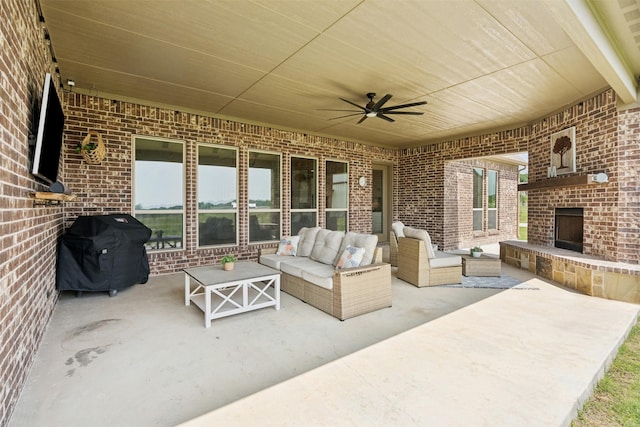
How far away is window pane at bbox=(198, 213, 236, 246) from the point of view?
5.97 m

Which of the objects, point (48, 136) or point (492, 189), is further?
point (492, 189)

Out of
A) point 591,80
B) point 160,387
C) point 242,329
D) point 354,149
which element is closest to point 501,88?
point 591,80

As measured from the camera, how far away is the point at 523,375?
7.59 ft

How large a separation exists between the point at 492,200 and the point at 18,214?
11186 mm

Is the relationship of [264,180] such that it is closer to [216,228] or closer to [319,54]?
[216,228]

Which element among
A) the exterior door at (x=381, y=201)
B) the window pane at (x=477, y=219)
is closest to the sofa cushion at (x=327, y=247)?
the exterior door at (x=381, y=201)

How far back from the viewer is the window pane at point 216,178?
5.96 m

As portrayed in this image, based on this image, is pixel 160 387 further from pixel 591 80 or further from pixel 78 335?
pixel 591 80

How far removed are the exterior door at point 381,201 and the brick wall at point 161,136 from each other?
2.13 metres

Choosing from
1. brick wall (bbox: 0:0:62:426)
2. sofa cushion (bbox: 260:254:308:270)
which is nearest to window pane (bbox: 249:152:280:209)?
sofa cushion (bbox: 260:254:308:270)

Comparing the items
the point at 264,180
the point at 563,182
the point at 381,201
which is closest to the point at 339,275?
the point at 264,180

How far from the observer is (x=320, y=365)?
2.44 m

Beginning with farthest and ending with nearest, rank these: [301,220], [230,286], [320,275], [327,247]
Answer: [301,220] < [327,247] < [320,275] < [230,286]

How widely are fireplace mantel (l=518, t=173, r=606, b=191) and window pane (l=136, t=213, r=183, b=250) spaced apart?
22.2ft
